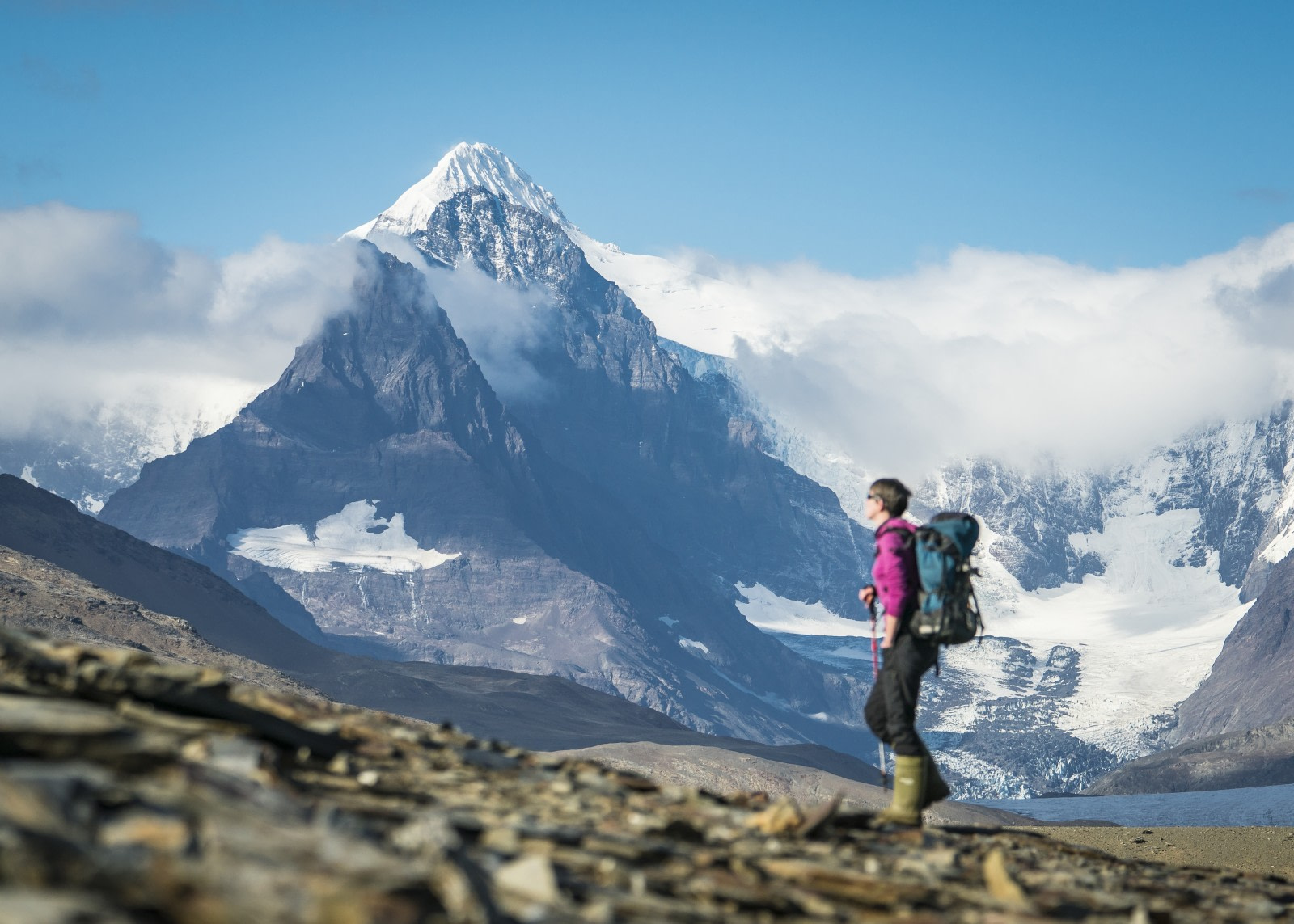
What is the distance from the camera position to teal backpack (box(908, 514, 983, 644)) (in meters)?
13.2

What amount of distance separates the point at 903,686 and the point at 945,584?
993 millimetres

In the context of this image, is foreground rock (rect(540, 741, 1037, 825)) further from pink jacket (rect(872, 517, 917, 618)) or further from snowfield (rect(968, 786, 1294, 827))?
pink jacket (rect(872, 517, 917, 618))

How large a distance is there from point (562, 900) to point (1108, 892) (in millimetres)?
5885

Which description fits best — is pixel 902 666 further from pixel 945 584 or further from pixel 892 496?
pixel 892 496

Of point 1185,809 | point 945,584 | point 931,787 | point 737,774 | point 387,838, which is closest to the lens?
point 387,838

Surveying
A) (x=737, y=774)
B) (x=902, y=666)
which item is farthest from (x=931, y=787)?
(x=737, y=774)

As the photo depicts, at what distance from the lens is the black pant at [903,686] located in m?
13.5

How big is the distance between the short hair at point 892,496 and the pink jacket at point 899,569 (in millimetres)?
526

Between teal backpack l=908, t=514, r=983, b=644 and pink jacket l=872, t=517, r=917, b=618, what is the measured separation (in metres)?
0.08

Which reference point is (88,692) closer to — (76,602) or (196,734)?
(196,734)

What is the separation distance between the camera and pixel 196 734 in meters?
8.88

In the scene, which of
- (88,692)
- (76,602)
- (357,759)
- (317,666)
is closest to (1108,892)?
(357,759)

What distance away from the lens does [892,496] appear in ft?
46.9

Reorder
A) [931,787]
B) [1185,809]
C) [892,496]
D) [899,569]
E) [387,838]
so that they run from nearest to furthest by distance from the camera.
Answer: [387,838] < [899,569] < [931,787] < [892,496] < [1185,809]
